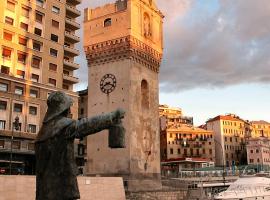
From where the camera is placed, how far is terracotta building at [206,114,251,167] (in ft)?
352

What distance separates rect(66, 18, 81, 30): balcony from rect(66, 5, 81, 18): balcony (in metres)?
0.87

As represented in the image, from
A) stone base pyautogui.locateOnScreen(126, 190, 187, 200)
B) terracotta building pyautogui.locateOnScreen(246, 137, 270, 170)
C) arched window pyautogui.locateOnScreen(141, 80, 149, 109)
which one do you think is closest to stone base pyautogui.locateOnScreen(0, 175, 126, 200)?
stone base pyautogui.locateOnScreen(126, 190, 187, 200)

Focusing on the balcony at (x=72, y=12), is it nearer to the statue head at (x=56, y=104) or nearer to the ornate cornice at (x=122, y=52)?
the ornate cornice at (x=122, y=52)

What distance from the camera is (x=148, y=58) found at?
53500 millimetres

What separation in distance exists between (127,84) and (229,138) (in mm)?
68660

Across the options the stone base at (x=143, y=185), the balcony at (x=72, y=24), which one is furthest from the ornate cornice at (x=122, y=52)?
the stone base at (x=143, y=185)

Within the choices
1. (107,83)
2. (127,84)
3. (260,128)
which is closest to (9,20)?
(107,83)

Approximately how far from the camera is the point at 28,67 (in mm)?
47000

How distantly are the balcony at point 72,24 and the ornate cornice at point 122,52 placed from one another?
4848mm

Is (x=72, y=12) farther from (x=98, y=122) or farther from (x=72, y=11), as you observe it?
(x=98, y=122)

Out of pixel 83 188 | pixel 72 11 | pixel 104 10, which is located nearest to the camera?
pixel 83 188

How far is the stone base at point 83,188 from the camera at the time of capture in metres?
26.4

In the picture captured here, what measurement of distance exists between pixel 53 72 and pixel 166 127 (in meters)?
57.8

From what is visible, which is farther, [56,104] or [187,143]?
[187,143]
